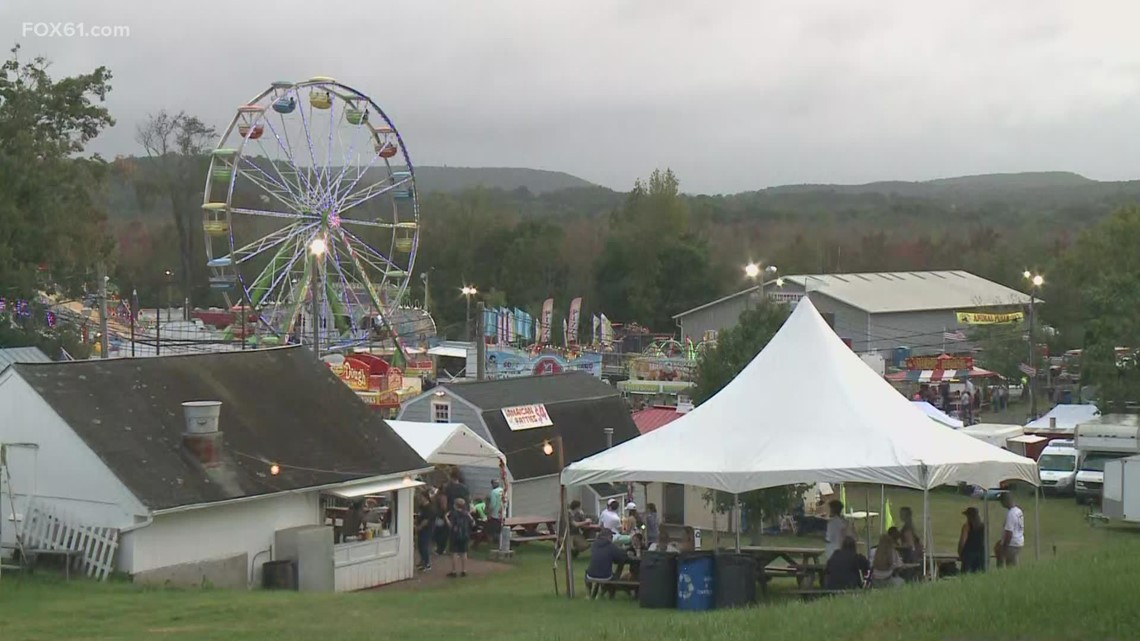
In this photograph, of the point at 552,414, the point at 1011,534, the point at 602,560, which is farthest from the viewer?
the point at 552,414

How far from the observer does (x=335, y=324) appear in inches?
2248

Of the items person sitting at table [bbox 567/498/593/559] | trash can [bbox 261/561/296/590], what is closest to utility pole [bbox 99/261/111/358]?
person sitting at table [bbox 567/498/593/559]

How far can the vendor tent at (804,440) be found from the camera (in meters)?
15.0

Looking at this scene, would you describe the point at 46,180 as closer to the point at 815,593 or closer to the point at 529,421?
Result: the point at 529,421

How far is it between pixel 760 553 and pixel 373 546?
6.55 m

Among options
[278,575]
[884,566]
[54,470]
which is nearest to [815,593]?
[884,566]

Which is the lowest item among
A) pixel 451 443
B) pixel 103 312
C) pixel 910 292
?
pixel 451 443

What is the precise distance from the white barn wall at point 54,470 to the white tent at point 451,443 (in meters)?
7.40

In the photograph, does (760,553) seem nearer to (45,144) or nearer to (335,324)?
(45,144)

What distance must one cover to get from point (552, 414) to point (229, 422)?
9.86m

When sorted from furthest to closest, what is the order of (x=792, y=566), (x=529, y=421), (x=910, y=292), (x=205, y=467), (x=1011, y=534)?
(x=910, y=292)
(x=529, y=421)
(x=205, y=467)
(x=792, y=566)
(x=1011, y=534)

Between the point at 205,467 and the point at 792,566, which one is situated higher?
the point at 205,467

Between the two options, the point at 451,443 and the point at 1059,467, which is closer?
the point at 451,443

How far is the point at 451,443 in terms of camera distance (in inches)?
1004
